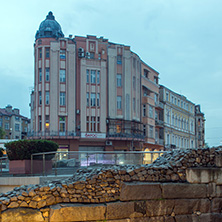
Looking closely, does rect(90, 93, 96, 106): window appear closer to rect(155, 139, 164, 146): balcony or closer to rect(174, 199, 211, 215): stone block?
rect(155, 139, 164, 146): balcony

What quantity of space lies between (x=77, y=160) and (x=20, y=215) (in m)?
6.06

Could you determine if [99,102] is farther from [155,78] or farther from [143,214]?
[143,214]

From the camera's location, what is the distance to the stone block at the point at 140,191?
9016 millimetres

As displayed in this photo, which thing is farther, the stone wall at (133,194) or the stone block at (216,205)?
the stone block at (216,205)

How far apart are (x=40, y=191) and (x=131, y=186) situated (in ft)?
7.86

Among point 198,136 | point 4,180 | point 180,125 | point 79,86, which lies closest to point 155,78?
point 180,125

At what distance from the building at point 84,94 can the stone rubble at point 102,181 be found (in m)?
30.9

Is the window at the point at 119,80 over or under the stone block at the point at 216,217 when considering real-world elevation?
over

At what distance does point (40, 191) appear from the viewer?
27.6ft

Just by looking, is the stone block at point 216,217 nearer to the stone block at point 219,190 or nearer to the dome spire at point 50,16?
the stone block at point 219,190

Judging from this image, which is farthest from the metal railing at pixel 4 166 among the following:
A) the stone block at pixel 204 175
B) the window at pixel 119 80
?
the window at pixel 119 80

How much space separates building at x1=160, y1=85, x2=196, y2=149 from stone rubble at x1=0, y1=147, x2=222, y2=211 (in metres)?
48.3

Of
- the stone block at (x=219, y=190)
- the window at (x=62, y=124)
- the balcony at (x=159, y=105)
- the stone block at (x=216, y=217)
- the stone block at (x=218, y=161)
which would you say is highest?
the balcony at (x=159, y=105)

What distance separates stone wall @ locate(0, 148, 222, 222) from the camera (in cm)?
833
